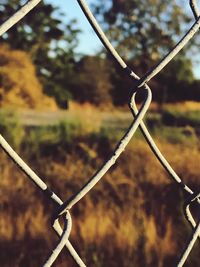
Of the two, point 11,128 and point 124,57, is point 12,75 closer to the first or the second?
point 11,128

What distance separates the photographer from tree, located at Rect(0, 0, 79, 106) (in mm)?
2088

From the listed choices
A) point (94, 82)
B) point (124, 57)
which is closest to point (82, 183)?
point (124, 57)

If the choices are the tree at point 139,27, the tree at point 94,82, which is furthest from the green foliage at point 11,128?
the tree at point 94,82

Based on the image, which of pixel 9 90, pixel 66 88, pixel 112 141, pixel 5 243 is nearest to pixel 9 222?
pixel 5 243

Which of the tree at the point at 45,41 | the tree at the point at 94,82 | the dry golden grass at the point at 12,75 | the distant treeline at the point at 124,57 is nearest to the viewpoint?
the tree at the point at 45,41

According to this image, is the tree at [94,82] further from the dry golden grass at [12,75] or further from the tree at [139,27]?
the dry golden grass at [12,75]

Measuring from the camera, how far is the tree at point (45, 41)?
2.09 m

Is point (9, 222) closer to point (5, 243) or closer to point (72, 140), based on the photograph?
point (5, 243)

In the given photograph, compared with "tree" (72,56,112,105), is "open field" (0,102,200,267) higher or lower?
lower

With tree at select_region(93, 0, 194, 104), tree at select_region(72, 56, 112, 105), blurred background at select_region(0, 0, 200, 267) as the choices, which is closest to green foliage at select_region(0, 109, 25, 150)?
blurred background at select_region(0, 0, 200, 267)

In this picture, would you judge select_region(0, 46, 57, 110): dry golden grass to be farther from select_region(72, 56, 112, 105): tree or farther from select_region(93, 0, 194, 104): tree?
select_region(72, 56, 112, 105): tree

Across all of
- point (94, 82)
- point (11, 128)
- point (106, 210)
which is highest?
point (94, 82)

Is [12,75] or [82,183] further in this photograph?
[12,75]

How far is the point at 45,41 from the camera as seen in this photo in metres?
4.18
